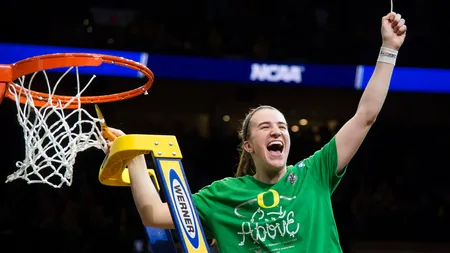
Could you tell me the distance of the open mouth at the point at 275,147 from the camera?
2735mm

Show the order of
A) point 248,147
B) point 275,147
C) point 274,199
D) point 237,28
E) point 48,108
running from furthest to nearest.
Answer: point 237,28, point 48,108, point 248,147, point 275,147, point 274,199

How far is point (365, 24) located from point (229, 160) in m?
2.36

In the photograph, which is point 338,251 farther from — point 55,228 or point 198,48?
point 198,48

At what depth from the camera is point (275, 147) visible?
2.77 metres

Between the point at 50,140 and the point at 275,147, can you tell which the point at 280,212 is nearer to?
the point at 275,147

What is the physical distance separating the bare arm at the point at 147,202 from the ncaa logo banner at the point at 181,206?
20 centimetres

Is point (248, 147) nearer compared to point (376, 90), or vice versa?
point (376, 90)

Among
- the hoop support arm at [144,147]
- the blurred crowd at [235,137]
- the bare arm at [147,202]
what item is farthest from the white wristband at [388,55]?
the blurred crowd at [235,137]

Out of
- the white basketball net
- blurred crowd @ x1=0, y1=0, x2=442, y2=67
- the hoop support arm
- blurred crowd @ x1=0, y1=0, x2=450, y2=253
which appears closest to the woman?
the hoop support arm

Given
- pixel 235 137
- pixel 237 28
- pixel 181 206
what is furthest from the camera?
pixel 235 137

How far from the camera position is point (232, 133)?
8914 mm

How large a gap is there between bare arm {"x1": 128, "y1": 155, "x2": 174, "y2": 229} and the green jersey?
0.62 ft

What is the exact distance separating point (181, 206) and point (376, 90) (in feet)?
2.58

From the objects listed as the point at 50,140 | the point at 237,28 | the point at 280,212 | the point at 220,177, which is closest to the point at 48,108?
the point at 50,140
